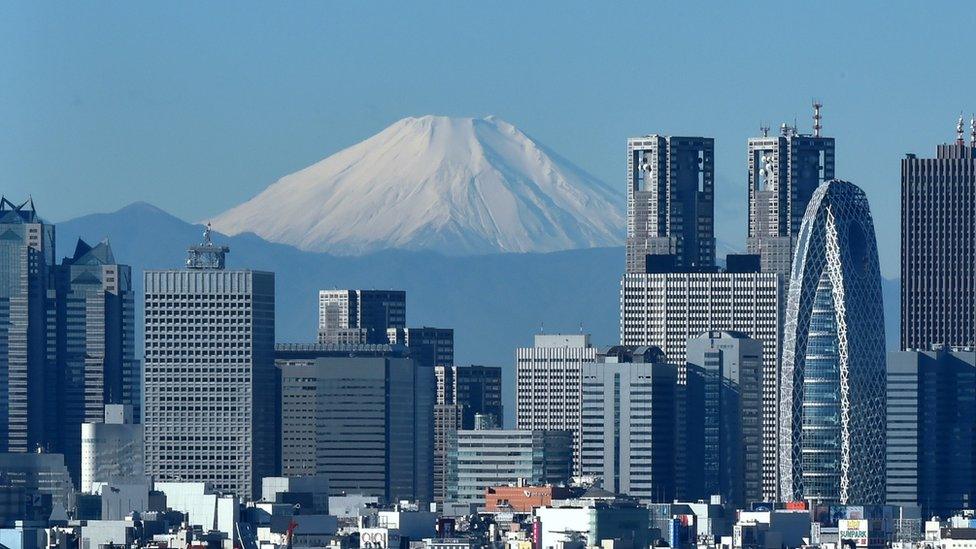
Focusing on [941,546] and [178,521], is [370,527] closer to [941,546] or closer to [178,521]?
[178,521]

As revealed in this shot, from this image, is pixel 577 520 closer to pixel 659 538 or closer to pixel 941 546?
pixel 659 538

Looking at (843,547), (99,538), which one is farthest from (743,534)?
(99,538)

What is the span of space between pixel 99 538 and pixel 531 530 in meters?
23.3

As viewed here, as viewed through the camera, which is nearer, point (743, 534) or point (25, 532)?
point (25, 532)

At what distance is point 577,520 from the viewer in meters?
186

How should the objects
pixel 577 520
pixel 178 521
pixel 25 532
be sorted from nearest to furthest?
pixel 25 532
pixel 577 520
pixel 178 521

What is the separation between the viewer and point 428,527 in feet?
643

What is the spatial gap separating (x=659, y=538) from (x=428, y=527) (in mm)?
14337

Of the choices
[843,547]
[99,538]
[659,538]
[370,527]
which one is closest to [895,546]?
[843,547]

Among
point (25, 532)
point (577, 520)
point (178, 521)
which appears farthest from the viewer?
point (178, 521)

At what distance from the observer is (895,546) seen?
198125mm

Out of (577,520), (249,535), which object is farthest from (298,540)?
(577,520)

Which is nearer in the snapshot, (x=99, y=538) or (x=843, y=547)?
(x=99, y=538)

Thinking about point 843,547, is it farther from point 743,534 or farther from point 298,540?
point 298,540
